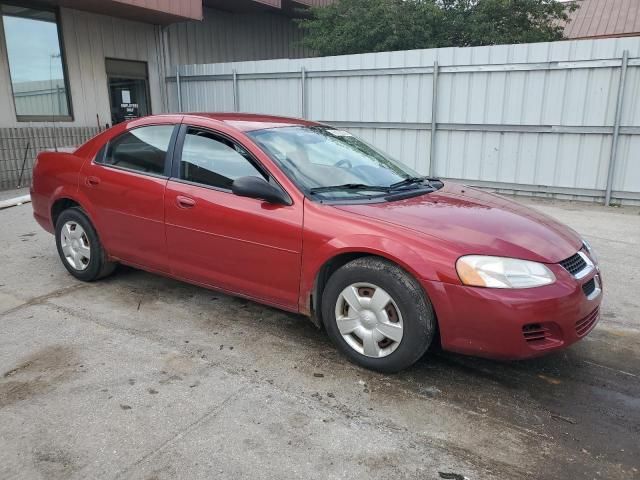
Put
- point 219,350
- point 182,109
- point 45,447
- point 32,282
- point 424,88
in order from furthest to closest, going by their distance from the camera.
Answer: point 182,109 < point 424,88 < point 32,282 < point 219,350 < point 45,447

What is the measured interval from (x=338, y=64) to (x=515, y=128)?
12.3ft

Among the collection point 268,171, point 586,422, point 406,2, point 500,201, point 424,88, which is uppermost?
point 406,2

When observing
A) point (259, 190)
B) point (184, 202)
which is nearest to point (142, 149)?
point (184, 202)

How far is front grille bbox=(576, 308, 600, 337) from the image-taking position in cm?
296

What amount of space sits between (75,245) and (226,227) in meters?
1.93

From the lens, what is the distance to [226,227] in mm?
3586

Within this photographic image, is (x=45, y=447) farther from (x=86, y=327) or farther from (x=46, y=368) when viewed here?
(x=86, y=327)

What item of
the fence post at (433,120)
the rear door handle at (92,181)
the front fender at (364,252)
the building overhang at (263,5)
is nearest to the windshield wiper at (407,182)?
the front fender at (364,252)

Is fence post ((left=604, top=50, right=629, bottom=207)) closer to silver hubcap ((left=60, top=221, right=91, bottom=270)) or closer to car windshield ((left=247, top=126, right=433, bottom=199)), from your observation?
car windshield ((left=247, top=126, right=433, bottom=199))

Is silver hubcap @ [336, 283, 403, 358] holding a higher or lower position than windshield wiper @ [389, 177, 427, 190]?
lower

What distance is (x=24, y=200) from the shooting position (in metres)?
8.54

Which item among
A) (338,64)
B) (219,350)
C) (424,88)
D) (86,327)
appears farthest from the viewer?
(338,64)

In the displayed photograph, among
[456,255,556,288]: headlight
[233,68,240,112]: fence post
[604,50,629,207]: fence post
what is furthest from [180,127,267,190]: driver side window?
[233,68,240,112]: fence post

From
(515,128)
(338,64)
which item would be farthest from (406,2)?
(515,128)
